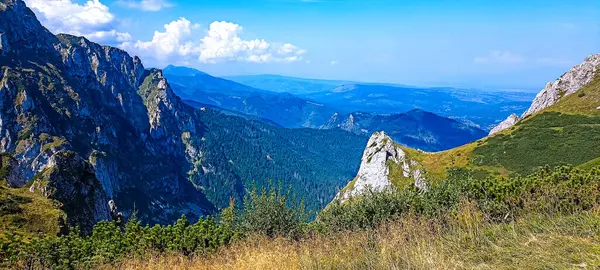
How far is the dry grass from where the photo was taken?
6636mm

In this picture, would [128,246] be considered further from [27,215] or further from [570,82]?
[570,82]

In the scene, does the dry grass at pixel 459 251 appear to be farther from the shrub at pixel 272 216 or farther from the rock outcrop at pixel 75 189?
the rock outcrop at pixel 75 189

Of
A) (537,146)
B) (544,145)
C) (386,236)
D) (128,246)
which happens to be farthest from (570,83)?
(128,246)

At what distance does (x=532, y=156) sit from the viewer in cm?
9038

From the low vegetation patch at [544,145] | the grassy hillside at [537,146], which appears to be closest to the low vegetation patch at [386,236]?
the grassy hillside at [537,146]

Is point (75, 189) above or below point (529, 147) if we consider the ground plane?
below

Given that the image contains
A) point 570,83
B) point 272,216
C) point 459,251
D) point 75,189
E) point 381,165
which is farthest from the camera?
point 570,83

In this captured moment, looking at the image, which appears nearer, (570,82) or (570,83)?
(570,82)

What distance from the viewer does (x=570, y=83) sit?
122m

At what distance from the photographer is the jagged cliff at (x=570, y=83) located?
119 metres

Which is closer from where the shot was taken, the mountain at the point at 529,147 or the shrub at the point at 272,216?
the shrub at the point at 272,216

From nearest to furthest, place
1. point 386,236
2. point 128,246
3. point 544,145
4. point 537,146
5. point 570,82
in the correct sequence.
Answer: point 386,236 → point 128,246 → point 544,145 → point 537,146 → point 570,82

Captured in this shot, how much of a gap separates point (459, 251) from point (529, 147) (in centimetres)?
10327

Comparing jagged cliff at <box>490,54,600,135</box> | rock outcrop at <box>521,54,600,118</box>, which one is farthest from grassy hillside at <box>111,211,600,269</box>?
rock outcrop at <box>521,54,600,118</box>
